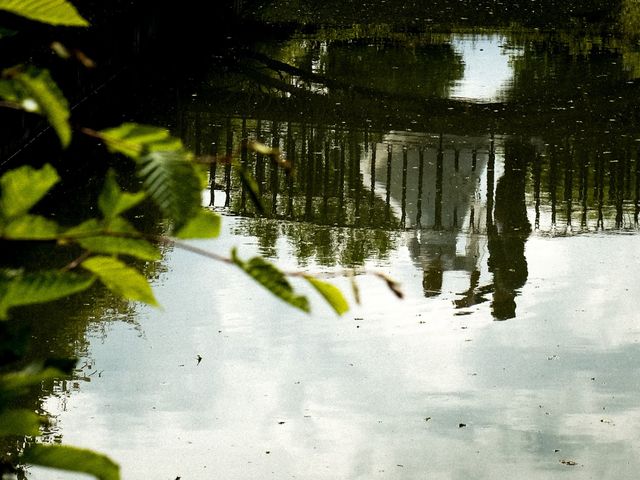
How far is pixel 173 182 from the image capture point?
92 centimetres

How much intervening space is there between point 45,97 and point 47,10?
0.26 ft

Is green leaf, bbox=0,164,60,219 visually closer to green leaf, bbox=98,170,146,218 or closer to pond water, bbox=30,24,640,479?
green leaf, bbox=98,170,146,218

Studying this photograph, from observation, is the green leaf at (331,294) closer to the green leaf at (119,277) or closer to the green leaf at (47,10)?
the green leaf at (119,277)

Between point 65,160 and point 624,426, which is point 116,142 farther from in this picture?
point 65,160

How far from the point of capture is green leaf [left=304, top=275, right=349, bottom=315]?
0.98m

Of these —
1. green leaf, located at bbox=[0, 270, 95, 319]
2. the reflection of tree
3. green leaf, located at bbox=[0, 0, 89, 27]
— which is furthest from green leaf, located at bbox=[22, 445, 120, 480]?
the reflection of tree

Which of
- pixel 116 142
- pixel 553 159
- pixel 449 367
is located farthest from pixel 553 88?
pixel 116 142

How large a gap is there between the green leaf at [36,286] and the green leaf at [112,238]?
0.20ft

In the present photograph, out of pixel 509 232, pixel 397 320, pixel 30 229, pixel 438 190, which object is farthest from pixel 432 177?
pixel 30 229

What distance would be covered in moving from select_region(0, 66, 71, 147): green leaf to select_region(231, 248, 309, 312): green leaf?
15 cm

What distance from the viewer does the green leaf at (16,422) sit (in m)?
0.88

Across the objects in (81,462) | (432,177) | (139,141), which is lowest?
(81,462)

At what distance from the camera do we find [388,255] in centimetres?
912

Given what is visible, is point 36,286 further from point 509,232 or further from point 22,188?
point 509,232
